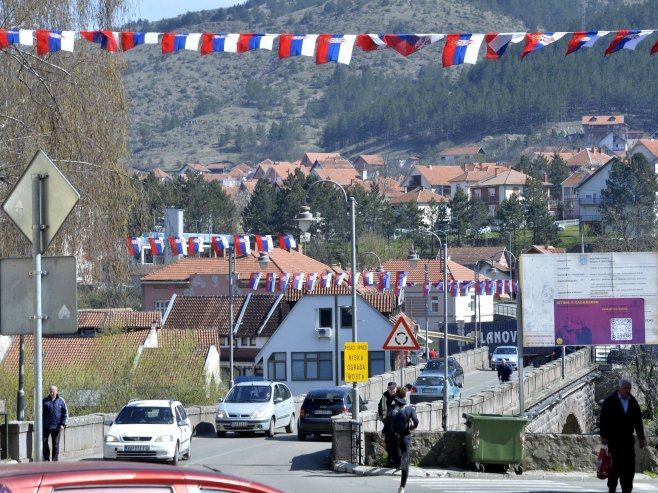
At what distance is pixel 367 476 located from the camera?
2012cm

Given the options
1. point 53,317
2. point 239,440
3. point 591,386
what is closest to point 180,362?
point 239,440

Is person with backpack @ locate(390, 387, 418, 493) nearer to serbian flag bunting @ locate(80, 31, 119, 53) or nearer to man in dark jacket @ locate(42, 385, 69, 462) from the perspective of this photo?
man in dark jacket @ locate(42, 385, 69, 462)

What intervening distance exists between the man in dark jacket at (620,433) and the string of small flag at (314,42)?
226 inches

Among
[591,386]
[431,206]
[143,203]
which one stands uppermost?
[431,206]

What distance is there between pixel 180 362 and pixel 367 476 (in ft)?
65.6

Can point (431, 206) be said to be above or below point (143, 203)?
above

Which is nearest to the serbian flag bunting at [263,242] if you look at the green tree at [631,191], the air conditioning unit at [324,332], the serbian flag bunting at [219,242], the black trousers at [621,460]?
the serbian flag bunting at [219,242]

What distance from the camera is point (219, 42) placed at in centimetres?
1844

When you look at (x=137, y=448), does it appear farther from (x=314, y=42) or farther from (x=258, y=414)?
(x=314, y=42)

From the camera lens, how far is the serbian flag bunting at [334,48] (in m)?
18.4

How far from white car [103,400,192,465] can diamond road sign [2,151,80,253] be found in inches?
523

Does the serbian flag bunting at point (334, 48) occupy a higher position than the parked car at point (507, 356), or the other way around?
the serbian flag bunting at point (334, 48)

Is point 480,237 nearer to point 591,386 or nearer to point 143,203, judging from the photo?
point 591,386

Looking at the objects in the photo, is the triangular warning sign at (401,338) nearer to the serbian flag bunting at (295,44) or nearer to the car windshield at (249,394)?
the serbian flag bunting at (295,44)
